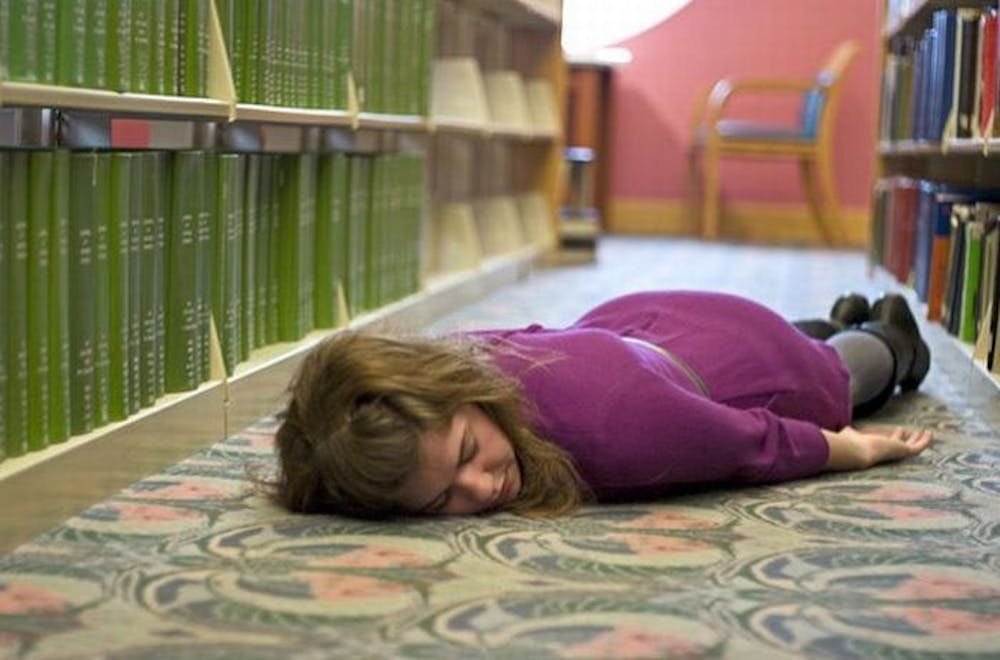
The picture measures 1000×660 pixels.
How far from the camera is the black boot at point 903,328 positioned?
2607 millimetres

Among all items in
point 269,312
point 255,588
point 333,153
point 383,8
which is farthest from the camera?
point 383,8

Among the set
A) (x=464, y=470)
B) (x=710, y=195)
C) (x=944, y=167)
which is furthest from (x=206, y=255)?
(x=710, y=195)

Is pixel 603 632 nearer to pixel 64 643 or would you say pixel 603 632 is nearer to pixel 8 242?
pixel 64 643

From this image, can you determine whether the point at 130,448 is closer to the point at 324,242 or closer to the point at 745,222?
the point at 324,242

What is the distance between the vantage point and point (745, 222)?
24.3 ft

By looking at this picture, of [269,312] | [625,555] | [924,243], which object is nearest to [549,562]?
[625,555]

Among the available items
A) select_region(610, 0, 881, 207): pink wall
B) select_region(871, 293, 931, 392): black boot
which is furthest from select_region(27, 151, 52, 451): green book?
select_region(610, 0, 881, 207): pink wall

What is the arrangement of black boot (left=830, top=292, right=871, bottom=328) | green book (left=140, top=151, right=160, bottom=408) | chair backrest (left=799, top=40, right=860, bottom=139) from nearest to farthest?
1. green book (left=140, top=151, right=160, bottom=408)
2. black boot (left=830, top=292, right=871, bottom=328)
3. chair backrest (left=799, top=40, right=860, bottom=139)

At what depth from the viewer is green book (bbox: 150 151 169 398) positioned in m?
2.04

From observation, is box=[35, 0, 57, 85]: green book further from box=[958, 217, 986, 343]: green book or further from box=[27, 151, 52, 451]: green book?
box=[958, 217, 986, 343]: green book

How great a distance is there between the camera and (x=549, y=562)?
1.62 metres

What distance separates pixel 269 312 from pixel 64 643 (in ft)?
4.31

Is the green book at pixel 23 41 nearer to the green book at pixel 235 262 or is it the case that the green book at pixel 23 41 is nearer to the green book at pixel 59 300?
the green book at pixel 59 300

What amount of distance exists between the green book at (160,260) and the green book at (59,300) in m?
0.25
